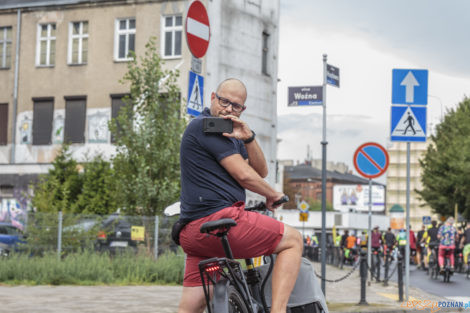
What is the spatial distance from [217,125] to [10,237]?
15.9m

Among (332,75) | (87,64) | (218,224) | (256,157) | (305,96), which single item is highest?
(87,64)

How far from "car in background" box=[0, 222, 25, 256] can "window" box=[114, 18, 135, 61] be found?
16.4 meters

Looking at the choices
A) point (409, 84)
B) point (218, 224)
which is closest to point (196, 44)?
Result: point (409, 84)

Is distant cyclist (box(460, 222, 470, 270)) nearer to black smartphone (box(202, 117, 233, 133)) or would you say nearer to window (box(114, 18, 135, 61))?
window (box(114, 18, 135, 61))

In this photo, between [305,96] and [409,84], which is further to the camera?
[305,96]

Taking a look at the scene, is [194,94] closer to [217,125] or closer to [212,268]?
[217,125]

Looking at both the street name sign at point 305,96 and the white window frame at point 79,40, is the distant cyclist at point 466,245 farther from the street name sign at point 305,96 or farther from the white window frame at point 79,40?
the white window frame at point 79,40

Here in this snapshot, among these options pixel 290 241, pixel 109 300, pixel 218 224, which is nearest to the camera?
pixel 218 224

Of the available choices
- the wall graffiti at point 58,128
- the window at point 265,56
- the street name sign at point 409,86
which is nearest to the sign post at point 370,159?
the street name sign at point 409,86

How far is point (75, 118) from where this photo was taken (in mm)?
36406

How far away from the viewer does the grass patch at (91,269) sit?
1636cm

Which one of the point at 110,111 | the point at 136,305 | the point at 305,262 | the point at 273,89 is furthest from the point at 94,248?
the point at 273,89

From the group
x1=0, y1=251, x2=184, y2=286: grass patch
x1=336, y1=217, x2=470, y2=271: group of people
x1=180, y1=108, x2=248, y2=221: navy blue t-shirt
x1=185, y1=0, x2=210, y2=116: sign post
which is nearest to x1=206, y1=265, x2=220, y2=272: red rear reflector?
x1=180, y1=108, x2=248, y2=221: navy blue t-shirt

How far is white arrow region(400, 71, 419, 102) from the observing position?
43.7 ft
